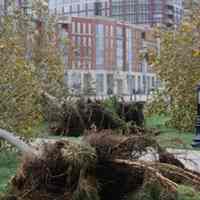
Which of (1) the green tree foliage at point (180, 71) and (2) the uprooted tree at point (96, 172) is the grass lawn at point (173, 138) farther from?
(2) the uprooted tree at point (96, 172)

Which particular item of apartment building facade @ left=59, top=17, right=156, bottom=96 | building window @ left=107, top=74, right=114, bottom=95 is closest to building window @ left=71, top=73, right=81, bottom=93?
building window @ left=107, top=74, right=114, bottom=95

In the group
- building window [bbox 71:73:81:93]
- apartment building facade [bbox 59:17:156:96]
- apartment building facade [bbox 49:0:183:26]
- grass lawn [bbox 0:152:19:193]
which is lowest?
grass lawn [bbox 0:152:19:193]

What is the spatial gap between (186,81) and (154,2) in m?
82.6

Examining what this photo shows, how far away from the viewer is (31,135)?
14.1 metres

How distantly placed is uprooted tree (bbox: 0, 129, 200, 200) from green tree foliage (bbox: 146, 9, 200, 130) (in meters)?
11.8

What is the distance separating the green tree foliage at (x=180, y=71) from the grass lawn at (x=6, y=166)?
7562 mm

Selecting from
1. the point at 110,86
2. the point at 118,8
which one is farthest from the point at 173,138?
the point at 118,8

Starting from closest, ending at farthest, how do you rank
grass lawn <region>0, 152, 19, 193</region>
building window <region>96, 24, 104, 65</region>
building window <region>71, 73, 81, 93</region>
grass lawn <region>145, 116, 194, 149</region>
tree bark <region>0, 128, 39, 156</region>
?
tree bark <region>0, 128, 39, 156</region> < grass lawn <region>145, 116, 194, 149</region> < grass lawn <region>0, 152, 19, 193</region> < building window <region>71, 73, 81, 93</region> < building window <region>96, 24, 104, 65</region>

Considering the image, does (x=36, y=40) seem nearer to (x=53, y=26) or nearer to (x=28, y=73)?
(x=53, y=26)

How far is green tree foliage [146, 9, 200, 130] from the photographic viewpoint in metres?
20.0

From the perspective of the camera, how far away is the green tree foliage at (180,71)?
20047mm

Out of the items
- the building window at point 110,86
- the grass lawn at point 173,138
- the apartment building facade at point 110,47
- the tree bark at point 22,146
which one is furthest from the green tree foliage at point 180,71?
the apartment building facade at point 110,47

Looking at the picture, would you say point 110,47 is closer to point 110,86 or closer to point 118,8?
point 118,8

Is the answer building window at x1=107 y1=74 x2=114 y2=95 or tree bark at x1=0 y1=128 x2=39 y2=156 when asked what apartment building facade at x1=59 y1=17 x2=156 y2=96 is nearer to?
building window at x1=107 y1=74 x2=114 y2=95
